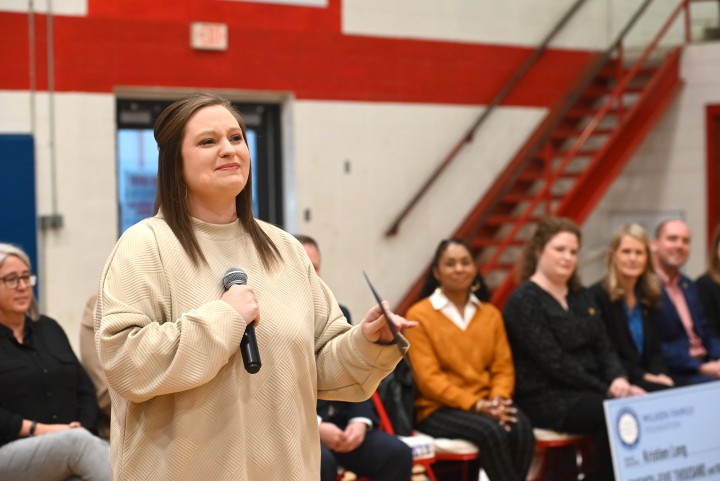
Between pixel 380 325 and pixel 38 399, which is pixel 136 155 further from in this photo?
pixel 380 325

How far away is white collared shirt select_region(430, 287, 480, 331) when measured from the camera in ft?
15.4

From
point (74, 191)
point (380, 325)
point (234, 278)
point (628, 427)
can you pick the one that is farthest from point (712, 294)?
point (234, 278)

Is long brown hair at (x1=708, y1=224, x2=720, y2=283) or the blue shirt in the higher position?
long brown hair at (x1=708, y1=224, x2=720, y2=283)

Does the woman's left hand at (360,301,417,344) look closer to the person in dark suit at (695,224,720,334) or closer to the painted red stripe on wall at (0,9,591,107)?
the person in dark suit at (695,224,720,334)

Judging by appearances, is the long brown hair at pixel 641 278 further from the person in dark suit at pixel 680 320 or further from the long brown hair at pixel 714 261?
the long brown hair at pixel 714 261

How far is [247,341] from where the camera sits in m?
1.85

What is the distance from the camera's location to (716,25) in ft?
29.8

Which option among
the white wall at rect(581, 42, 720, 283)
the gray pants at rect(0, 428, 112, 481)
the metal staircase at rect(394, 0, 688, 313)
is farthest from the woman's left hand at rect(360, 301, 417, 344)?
the white wall at rect(581, 42, 720, 283)

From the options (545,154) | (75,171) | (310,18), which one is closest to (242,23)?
(310,18)

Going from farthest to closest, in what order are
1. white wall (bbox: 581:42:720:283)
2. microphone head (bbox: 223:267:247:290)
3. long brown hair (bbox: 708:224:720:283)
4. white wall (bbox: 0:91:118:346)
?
white wall (bbox: 581:42:720:283) < white wall (bbox: 0:91:118:346) < long brown hair (bbox: 708:224:720:283) < microphone head (bbox: 223:267:247:290)

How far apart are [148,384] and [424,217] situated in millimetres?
6011

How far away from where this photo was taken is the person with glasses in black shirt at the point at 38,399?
3.59m

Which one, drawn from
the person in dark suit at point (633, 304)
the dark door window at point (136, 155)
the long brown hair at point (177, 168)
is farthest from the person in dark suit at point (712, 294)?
the long brown hair at point (177, 168)

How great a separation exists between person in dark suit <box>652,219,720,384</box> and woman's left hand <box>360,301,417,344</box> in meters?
3.73
